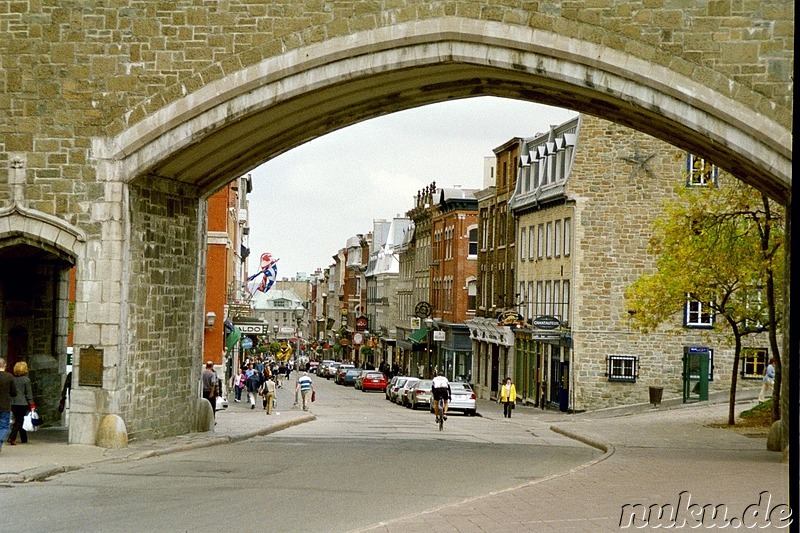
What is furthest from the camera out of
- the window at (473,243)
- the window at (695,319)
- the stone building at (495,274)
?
the window at (473,243)

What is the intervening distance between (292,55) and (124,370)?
18.6 feet

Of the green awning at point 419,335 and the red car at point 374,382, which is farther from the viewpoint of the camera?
the green awning at point 419,335

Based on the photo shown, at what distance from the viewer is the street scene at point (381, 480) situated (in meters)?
13.2

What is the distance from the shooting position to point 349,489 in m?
16.2

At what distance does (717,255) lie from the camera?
29.3m

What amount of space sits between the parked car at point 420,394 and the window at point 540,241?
7077 mm

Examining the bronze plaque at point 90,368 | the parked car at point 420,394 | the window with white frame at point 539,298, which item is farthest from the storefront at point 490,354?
the bronze plaque at point 90,368

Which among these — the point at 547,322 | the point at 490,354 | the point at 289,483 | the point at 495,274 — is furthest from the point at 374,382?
the point at 289,483

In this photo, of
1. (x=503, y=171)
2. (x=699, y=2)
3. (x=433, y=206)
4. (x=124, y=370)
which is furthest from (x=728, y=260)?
(x=433, y=206)

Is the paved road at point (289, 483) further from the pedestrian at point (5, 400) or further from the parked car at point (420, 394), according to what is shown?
the parked car at point (420, 394)

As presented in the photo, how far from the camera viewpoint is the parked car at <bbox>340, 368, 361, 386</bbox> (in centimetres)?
7912

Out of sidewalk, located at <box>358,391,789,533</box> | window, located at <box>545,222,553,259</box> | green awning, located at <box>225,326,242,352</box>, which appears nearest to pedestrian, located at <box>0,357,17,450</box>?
sidewalk, located at <box>358,391,789,533</box>

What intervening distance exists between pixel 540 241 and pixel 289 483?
3679cm

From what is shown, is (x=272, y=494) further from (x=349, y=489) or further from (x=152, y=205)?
(x=152, y=205)
